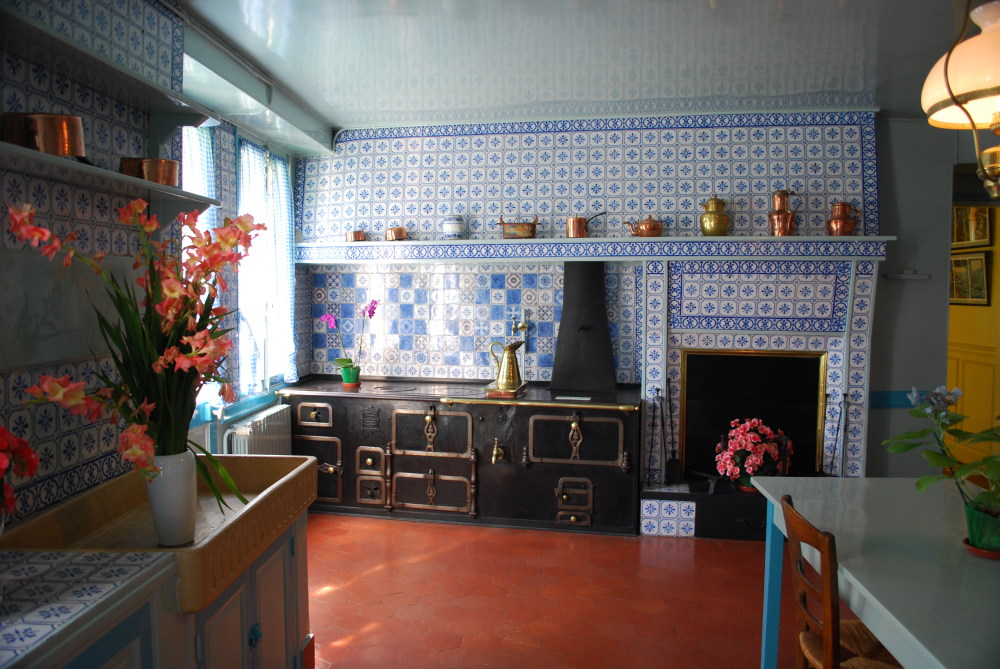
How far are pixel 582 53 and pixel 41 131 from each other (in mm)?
2344

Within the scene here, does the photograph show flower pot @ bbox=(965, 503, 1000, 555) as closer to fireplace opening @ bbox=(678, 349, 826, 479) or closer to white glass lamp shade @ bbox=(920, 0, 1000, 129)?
white glass lamp shade @ bbox=(920, 0, 1000, 129)

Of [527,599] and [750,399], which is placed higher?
[750,399]

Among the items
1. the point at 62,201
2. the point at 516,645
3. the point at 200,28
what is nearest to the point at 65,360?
the point at 62,201

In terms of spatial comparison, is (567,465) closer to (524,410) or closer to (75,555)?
(524,410)

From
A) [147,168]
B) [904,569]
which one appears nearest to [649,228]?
[904,569]

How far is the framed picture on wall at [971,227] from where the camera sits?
580cm

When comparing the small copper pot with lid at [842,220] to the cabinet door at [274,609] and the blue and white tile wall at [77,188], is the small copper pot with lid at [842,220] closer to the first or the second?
the cabinet door at [274,609]

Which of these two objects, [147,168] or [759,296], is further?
[759,296]

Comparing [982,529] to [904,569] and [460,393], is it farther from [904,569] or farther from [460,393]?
[460,393]

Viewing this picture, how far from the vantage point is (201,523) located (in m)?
2.07

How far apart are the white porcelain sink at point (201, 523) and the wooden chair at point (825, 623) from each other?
1.57 meters

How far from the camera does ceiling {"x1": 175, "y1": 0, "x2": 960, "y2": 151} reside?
2.77 m

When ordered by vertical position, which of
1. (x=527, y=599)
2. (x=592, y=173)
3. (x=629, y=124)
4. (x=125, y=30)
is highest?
(x=629, y=124)

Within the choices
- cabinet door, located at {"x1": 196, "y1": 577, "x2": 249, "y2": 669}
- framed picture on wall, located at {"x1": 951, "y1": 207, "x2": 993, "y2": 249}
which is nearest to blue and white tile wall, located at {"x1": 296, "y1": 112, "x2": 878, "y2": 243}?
framed picture on wall, located at {"x1": 951, "y1": 207, "x2": 993, "y2": 249}
